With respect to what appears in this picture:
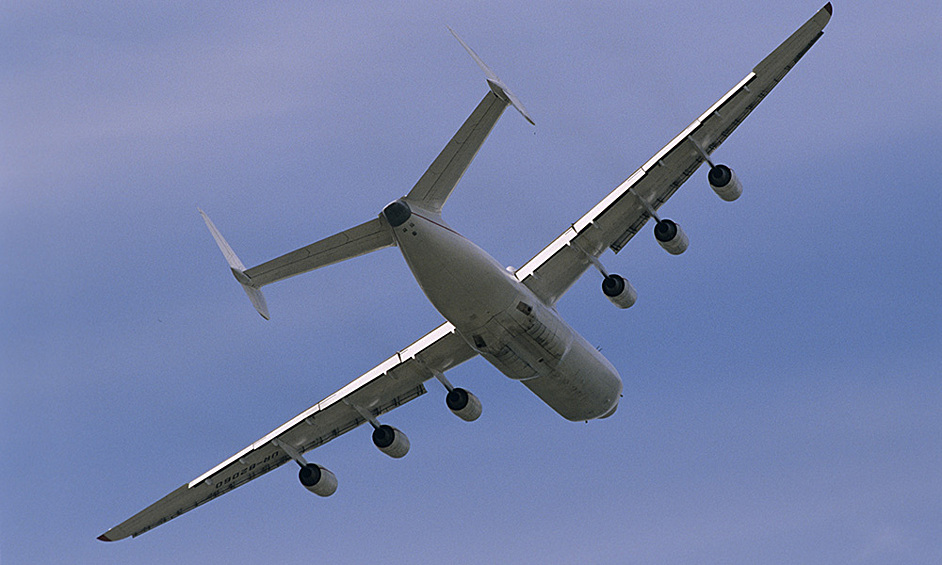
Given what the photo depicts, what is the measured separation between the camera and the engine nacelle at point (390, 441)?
31234 mm

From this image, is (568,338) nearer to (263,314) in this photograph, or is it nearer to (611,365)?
(611,365)

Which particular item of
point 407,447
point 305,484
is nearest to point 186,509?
point 305,484

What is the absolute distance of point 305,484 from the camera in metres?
32.0

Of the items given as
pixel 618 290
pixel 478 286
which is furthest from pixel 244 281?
pixel 618 290

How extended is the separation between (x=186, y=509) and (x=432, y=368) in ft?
23.8

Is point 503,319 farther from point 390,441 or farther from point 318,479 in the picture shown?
point 318,479

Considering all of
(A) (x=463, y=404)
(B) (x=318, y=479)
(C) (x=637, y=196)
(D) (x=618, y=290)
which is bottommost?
(B) (x=318, y=479)

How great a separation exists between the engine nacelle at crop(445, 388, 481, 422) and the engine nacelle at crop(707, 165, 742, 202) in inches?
269

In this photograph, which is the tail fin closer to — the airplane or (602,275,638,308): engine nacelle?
the airplane

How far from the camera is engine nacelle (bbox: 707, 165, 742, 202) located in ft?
94.9

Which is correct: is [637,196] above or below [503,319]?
above

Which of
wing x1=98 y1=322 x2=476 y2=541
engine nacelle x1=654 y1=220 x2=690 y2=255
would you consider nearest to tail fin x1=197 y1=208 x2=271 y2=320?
wing x1=98 y1=322 x2=476 y2=541

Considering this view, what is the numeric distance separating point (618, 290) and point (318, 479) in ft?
27.5

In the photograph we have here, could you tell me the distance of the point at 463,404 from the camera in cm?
2980
